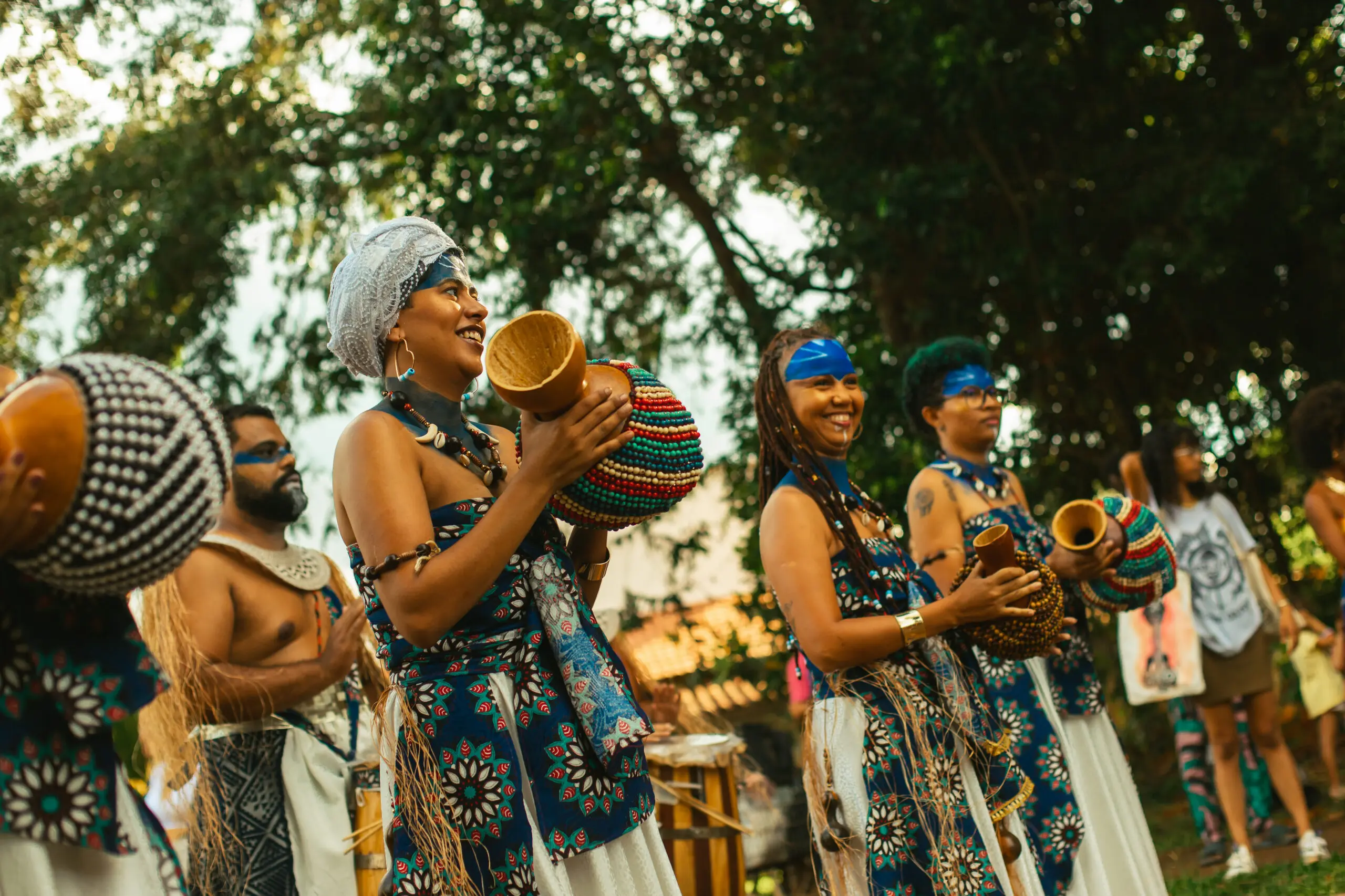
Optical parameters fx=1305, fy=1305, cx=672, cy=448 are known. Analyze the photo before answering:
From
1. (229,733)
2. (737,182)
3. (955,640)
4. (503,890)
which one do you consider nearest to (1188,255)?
(737,182)

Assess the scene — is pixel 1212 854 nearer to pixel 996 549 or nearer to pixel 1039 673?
pixel 1039 673

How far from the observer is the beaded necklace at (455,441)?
2557 mm

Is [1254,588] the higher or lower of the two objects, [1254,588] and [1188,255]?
the lower

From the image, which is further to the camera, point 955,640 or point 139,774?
point 139,774

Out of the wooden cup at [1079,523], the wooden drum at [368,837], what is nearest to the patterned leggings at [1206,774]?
the wooden cup at [1079,523]

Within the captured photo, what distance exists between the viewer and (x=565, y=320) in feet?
7.43

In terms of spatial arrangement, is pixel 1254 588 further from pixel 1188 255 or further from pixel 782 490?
pixel 782 490

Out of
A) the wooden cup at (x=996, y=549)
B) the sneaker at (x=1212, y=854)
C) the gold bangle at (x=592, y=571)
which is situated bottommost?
the sneaker at (x=1212, y=854)

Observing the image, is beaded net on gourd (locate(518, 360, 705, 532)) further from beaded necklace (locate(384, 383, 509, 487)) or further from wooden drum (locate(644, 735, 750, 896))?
wooden drum (locate(644, 735, 750, 896))

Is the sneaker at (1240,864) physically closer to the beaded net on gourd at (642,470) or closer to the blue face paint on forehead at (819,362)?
the blue face paint on forehead at (819,362)

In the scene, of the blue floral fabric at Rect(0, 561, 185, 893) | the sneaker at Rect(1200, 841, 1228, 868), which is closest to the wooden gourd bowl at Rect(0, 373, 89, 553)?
the blue floral fabric at Rect(0, 561, 185, 893)

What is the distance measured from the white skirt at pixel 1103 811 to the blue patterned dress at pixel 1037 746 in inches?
2.0

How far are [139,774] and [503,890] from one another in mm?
3952

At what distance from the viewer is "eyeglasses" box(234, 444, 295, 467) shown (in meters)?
4.63
